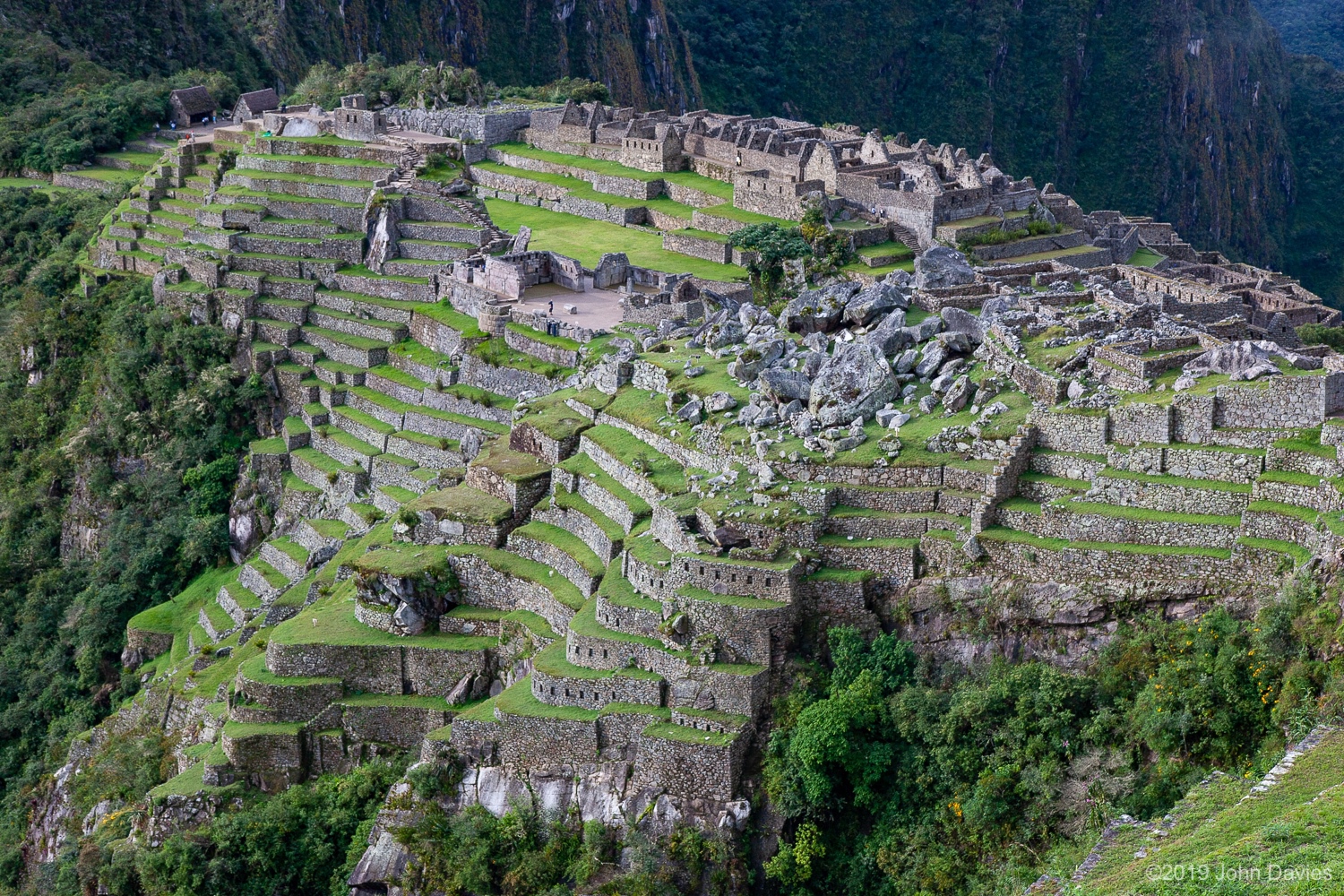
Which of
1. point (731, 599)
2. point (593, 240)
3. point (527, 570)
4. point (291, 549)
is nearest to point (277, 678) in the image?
point (527, 570)

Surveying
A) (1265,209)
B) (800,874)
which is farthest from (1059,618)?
(1265,209)

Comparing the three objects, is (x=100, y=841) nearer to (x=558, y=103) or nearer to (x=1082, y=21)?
(x=558, y=103)

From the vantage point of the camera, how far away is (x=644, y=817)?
31828 mm

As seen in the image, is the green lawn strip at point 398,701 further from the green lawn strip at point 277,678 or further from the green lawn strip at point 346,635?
the green lawn strip at point 346,635

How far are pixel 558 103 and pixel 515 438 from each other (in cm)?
4196

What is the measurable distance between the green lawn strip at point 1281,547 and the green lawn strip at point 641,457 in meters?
10.7

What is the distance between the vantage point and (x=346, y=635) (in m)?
37.8

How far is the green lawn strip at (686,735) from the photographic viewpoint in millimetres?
31484

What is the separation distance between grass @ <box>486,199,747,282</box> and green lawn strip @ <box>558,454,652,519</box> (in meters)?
14.8

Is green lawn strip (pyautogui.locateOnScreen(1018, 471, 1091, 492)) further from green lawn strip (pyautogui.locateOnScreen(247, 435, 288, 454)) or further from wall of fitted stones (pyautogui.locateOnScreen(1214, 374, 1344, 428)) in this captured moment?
green lawn strip (pyautogui.locateOnScreen(247, 435, 288, 454))

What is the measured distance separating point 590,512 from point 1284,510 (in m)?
13.9

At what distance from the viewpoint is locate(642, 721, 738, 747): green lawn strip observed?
103 ft

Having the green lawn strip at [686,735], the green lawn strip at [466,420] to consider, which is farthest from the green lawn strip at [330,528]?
the green lawn strip at [686,735]

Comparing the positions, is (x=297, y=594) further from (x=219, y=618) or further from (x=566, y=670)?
(x=566, y=670)
